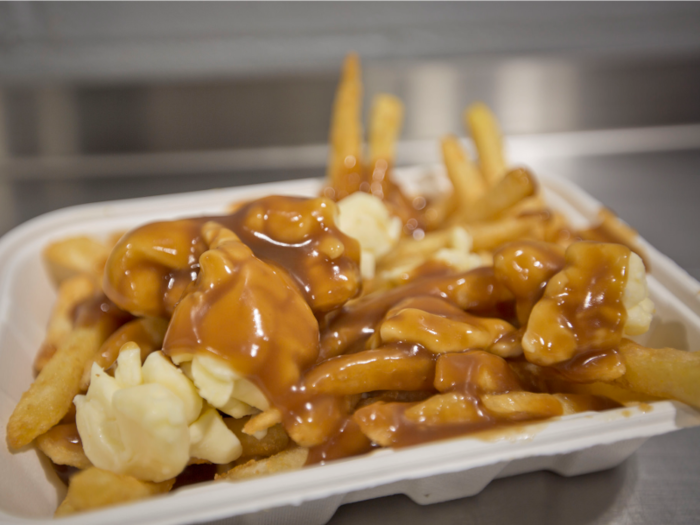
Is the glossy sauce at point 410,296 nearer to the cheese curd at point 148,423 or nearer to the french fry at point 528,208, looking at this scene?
the cheese curd at point 148,423

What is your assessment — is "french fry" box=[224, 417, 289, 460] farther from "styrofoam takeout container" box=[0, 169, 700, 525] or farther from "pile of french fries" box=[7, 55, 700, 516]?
"styrofoam takeout container" box=[0, 169, 700, 525]

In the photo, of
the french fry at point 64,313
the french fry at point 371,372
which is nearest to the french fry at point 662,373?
the french fry at point 371,372

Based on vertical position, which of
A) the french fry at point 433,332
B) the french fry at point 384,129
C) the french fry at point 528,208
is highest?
the french fry at point 384,129

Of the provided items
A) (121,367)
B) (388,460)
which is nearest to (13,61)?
(121,367)

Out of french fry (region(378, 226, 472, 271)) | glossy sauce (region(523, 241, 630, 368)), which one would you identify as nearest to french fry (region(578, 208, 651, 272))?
french fry (region(378, 226, 472, 271))

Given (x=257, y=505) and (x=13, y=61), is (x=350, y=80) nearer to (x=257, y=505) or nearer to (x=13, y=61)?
(x=257, y=505)

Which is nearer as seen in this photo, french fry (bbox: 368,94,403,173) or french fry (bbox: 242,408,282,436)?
french fry (bbox: 242,408,282,436)

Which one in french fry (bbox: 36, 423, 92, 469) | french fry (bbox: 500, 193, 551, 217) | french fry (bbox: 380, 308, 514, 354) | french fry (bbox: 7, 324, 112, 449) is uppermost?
french fry (bbox: 500, 193, 551, 217)
